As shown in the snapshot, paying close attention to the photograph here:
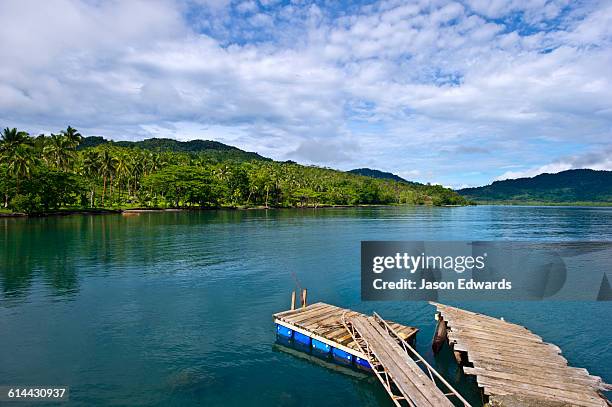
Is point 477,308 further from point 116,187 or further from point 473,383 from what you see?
point 116,187

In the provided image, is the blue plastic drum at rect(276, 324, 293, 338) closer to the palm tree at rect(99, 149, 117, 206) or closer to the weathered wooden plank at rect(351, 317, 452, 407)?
the weathered wooden plank at rect(351, 317, 452, 407)

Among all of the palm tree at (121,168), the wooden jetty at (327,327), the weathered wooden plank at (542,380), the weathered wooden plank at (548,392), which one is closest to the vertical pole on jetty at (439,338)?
the wooden jetty at (327,327)

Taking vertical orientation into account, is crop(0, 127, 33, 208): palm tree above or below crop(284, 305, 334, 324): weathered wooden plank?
above

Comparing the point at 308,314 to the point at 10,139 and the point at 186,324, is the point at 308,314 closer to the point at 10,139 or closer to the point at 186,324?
the point at 186,324

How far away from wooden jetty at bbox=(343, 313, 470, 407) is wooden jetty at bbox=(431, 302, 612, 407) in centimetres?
175

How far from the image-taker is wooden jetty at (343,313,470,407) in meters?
16.2

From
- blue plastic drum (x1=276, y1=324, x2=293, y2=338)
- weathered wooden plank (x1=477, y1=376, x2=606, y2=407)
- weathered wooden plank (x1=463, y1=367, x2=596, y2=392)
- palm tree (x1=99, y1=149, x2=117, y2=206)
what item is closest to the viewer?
weathered wooden plank (x1=477, y1=376, x2=606, y2=407)

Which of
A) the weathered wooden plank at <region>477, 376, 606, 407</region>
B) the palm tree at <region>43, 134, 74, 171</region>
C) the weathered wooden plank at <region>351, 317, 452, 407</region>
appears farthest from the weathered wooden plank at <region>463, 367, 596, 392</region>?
the palm tree at <region>43, 134, 74, 171</region>

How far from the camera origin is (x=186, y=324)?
91.2 feet

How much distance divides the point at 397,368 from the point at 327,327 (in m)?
6.30

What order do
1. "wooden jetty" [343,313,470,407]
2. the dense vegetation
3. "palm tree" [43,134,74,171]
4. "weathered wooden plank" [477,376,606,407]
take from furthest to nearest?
"palm tree" [43,134,74,171] < the dense vegetation < "wooden jetty" [343,313,470,407] < "weathered wooden plank" [477,376,606,407]

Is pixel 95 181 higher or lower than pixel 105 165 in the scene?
lower

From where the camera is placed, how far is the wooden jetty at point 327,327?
2211 centimetres

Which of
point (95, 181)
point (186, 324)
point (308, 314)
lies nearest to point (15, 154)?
point (95, 181)
